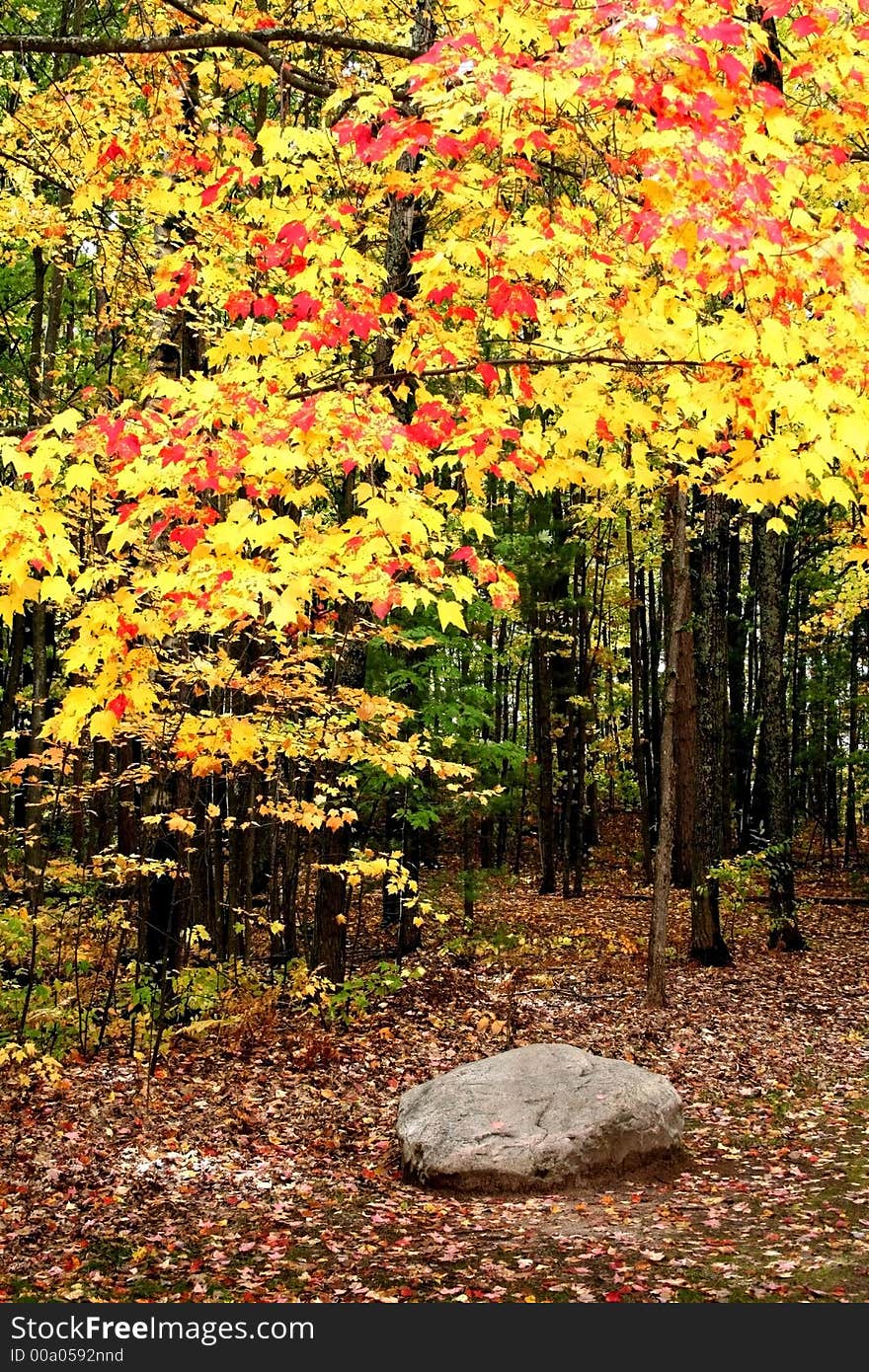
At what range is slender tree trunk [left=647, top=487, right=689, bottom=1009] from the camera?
38.9ft

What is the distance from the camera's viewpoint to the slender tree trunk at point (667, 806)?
1184 centimetres

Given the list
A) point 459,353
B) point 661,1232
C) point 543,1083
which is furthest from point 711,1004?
point 459,353

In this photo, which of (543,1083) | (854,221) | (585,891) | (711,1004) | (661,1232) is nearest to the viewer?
(854,221)

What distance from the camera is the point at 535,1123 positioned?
7.16 meters

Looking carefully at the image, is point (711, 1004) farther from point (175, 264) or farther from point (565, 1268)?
point (175, 264)

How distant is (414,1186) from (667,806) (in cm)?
596

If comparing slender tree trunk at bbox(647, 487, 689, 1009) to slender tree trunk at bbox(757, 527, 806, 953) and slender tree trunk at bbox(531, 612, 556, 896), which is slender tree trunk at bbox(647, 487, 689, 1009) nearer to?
slender tree trunk at bbox(757, 527, 806, 953)

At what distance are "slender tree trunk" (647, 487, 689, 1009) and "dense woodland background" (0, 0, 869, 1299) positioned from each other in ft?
0.17

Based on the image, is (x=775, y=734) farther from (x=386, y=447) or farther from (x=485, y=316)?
(x=386, y=447)

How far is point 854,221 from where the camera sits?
13.3ft

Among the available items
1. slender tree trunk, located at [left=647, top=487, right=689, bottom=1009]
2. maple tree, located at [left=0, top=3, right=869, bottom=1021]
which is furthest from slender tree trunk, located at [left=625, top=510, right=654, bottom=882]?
maple tree, located at [left=0, top=3, right=869, bottom=1021]

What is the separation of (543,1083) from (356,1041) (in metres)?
3.32

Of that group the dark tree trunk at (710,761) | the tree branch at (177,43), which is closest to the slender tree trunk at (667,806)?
the dark tree trunk at (710,761)

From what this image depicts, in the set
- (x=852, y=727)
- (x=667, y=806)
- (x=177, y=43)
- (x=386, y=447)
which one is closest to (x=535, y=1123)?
(x=386, y=447)
